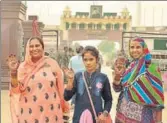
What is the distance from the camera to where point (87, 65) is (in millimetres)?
3123

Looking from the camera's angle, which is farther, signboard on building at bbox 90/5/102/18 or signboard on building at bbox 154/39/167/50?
signboard on building at bbox 90/5/102/18

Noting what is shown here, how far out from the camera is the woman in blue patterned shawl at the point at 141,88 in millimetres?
3279

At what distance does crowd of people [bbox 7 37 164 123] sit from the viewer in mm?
3137

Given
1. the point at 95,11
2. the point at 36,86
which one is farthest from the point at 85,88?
the point at 95,11

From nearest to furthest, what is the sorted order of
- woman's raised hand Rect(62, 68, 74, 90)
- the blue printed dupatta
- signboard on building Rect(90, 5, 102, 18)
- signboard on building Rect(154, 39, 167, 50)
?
woman's raised hand Rect(62, 68, 74, 90) → the blue printed dupatta → signboard on building Rect(154, 39, 167, 50) → signboard on building Rect(90, 5, 102, 18)

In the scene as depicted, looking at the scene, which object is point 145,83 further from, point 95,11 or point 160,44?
point 95,11

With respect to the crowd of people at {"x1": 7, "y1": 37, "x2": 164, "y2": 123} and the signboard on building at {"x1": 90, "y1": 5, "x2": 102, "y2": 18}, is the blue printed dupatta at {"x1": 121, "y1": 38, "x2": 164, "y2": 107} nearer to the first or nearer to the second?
the crowd of people at {"x1": 7, "y1": 37, "x2": 164, "y2": 123}

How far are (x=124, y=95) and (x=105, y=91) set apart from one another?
261 millimetres

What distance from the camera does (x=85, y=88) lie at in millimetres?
3121

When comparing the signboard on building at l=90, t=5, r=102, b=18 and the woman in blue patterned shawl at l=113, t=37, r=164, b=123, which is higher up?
Result: the signboard on building at l=90, t=5, r=102, b=18

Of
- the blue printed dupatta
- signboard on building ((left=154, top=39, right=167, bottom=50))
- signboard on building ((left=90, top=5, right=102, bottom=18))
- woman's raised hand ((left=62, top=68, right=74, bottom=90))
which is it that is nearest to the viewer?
woman's raised hand ((left=62, top=68, right=74, bottom=90))

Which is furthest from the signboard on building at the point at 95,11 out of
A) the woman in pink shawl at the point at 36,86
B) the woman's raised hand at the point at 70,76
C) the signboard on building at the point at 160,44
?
the woman's raised hand at the point at 70,76

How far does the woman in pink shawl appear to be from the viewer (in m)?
3.33

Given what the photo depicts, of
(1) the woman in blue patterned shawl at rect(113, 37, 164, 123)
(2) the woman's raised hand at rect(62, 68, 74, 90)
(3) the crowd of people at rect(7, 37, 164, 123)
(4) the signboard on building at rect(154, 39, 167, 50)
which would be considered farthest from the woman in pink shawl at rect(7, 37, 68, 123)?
(4) the signboard on building at rect(154, 39, 167, 50)
